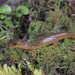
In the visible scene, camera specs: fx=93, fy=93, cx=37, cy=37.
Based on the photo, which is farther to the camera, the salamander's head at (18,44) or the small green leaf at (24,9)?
the small green leaf at (24,9)

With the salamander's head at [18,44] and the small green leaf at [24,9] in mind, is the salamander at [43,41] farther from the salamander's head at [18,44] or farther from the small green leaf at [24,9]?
the small green leaf at [24,9]

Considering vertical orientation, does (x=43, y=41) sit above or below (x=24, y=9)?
below

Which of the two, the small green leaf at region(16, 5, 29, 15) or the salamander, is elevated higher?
the small green leaf at region(16, 5, 29, 15)

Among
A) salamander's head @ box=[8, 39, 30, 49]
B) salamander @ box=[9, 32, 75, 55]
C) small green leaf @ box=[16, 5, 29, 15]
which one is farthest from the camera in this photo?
small green leaf @ box=[16, 5, 29, 15]

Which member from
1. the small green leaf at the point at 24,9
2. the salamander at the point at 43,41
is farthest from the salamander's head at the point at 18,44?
the small green leaf at the point at 24,9

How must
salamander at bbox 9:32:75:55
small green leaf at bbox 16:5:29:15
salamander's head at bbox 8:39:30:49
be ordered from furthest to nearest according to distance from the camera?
small green leaf at bbox 16:5:29:15, salamander at bbox 9:32:75:55, salamander's head at bbox 8:39:30:49

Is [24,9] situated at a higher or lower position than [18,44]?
higher

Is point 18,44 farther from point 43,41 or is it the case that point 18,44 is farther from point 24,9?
point 24,9

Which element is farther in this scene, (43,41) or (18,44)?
(43,41)

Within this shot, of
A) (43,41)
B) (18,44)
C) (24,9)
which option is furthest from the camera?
(24,9)

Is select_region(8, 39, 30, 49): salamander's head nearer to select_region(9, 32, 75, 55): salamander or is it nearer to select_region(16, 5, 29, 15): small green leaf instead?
select_region(9, 32, 75, 55): salamander

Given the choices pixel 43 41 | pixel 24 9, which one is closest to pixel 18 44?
pixel 43 41

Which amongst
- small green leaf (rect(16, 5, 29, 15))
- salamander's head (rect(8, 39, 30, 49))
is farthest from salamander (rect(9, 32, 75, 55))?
small green leaf (rect(16, 5, 29, 15))

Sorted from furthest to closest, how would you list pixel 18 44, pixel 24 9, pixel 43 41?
pixel 24 9 < pixel 43 41 < pixel 18 44
